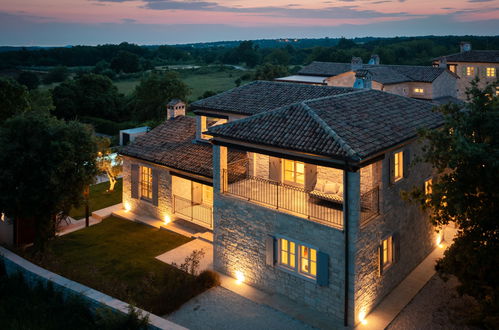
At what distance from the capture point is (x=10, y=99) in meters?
26.5

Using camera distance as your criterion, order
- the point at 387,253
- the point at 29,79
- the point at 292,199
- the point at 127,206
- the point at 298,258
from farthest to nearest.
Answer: the point at 29,79 → the point at 127,206 → the point at 292,199 → the point at 387,253 → the point at 298,258

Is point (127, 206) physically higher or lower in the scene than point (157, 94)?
lower

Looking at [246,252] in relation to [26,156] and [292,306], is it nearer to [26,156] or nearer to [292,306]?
[292,306]

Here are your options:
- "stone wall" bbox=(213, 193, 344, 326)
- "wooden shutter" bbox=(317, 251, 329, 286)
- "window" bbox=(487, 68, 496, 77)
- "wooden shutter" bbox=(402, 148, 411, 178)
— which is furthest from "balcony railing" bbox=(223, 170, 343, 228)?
"window" bbox=(487, 68, 496, 77)

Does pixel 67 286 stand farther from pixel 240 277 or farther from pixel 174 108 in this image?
pixel 174 108

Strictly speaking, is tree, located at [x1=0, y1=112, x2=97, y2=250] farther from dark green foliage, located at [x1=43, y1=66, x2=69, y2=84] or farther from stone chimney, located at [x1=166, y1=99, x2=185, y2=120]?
dark green foliage, located at [x1=43, y1=66, x2=69, y2=84]

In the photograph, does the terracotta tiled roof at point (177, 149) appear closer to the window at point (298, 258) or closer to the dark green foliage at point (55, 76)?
the window at point (298, 258)

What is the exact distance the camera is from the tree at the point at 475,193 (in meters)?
11.9

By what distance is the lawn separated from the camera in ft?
52.1

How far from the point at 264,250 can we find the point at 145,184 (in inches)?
405

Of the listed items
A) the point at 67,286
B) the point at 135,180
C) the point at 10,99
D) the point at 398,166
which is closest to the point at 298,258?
the point at 398,166

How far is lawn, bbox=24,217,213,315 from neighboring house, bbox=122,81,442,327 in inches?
90.7

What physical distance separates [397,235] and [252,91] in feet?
34.5

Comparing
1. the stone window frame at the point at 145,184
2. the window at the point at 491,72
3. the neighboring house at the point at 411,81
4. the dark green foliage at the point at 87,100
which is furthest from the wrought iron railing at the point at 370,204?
the window at the point at 491,72
